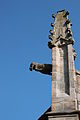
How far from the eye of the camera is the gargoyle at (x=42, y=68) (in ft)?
32.9

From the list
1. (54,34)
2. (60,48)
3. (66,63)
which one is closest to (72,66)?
(66,63)

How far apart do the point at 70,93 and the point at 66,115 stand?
0.76 meters

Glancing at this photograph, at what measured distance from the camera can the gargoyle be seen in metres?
10.0

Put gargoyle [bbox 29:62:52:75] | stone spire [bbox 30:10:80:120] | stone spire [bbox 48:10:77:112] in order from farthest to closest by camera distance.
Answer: gargoyle [bbox 29:62:52:75] → stone spire [bbox 48:10:77:112] → stone spire [bbox 30:10:80:120]

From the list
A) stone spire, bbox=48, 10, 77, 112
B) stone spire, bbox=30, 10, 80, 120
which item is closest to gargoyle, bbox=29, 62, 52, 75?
stone spire, bbox=30, 10, 80, 120

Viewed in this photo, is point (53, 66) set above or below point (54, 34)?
below

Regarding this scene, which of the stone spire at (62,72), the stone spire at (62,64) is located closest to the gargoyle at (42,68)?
the stone spire at (62,72)

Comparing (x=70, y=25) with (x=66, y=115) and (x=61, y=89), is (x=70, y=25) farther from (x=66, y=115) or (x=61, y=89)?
(x=66, y=115)

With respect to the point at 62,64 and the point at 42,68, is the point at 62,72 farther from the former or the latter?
the point at 42,68

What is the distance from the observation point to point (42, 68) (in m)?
10.2

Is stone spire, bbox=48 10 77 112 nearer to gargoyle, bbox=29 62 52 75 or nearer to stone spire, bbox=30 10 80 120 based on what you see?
stone spire, bbox=30 10 80 120

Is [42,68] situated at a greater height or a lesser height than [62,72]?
greater

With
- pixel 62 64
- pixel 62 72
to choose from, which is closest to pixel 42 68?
pixel 62 64

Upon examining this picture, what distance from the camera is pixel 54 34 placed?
34.2 ft
